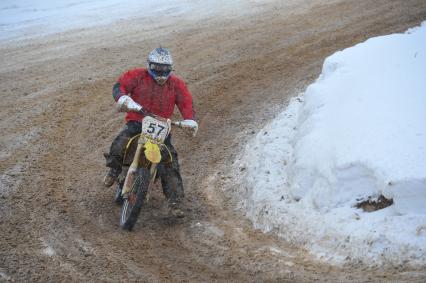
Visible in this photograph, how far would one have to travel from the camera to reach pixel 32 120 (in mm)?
11570

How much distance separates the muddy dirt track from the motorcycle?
0.28 metres

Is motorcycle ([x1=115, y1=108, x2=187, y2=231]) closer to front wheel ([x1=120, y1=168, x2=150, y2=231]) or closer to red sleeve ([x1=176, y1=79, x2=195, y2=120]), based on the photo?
front wheel ([x1=120, y1=168, x2=150, y2=231])

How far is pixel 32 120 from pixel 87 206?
3664 mm

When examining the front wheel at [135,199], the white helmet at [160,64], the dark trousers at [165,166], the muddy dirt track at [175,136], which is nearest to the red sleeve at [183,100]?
the white helmet at [160,64]

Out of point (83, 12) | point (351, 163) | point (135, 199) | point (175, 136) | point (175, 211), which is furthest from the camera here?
point (83, 12)

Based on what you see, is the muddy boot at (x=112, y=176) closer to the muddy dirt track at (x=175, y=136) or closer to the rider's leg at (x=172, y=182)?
the muddy dirt track at (x=175, y=136)

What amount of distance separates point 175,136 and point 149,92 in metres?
2.89

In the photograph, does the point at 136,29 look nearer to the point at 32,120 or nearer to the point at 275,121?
the point at 32,120

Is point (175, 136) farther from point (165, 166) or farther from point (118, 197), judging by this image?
point (165, 166)

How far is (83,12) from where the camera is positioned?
2095cm

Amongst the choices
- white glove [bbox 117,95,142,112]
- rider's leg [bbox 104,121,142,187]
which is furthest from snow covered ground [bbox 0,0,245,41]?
white glove [bbox 117,95,142,112]

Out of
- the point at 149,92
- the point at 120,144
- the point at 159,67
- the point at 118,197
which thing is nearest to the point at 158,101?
the point at 149,92

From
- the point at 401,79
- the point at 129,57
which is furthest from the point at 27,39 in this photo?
→ the point at 401,79

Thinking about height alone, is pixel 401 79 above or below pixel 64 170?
above
